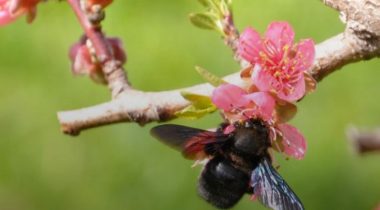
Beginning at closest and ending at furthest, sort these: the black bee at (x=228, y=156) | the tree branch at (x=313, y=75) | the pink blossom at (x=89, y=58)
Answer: the tree branch at (x=313, y=75) < the black bee at (x=228, y=156) < the pink blossom at (x=89, y=58)

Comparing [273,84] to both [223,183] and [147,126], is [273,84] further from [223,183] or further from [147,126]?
[147,126]

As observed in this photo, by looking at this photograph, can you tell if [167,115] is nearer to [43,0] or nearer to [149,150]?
[43,0]

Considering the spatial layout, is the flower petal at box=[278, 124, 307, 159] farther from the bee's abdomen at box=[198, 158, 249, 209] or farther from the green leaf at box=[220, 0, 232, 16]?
the green leaf at box=[220, 0, 232, 16]

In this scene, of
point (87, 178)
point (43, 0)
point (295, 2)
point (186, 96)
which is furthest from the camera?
point (295, 2)

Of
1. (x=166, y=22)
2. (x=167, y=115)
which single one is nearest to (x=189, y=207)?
(x=166, y=22)

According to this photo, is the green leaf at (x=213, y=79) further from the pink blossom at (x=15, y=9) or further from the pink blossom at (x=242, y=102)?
the pink blossom at (x=15, y=9)

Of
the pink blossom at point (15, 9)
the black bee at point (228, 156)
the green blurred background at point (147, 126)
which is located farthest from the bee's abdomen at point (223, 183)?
the green blurred background at point (147, 126)
